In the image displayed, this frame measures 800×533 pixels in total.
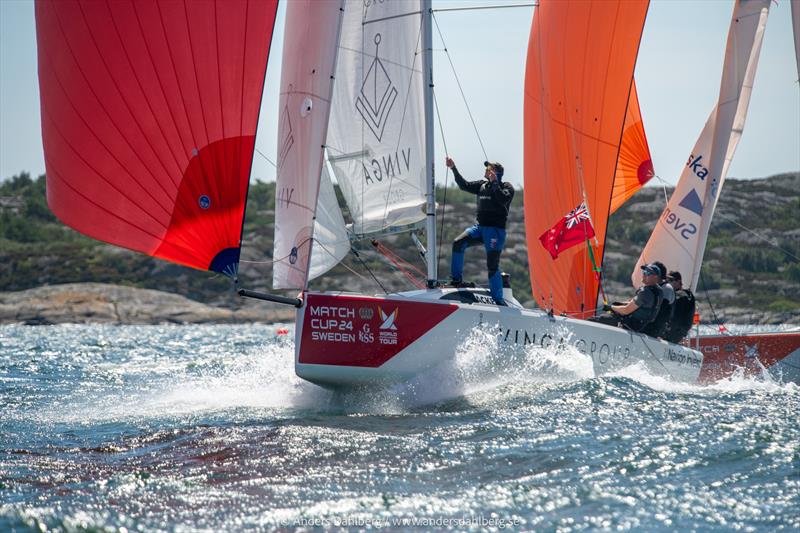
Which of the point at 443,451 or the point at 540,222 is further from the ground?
the point at 540,222

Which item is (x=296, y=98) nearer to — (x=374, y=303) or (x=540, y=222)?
(x=374, y=303)

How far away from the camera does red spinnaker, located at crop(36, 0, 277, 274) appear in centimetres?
794

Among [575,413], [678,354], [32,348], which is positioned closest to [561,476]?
[575,413]

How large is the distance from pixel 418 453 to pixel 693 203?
9.35 metres

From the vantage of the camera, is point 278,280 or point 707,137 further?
point 707,137

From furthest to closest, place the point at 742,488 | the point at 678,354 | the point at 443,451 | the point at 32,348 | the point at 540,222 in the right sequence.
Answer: the point at 32,348 → the point at 540,222 → the point at 678,354 → the point at 443,451 → the point at 742,488

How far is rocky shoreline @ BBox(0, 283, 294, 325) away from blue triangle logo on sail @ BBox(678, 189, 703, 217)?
2352cm

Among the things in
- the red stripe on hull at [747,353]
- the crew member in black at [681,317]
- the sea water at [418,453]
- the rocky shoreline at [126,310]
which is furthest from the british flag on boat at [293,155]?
the rocky shoreline at [126,310]

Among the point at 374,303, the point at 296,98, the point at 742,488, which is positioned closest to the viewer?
the point at 742,488

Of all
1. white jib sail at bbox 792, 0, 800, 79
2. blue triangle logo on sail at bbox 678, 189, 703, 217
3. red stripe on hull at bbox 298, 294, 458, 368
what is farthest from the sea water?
white jib sail at bbox 792, 0, 800, 79

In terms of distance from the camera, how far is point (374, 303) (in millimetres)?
8977

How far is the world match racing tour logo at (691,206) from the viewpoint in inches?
575

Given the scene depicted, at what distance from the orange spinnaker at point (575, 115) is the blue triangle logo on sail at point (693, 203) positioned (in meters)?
1.32

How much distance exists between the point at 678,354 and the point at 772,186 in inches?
1788
